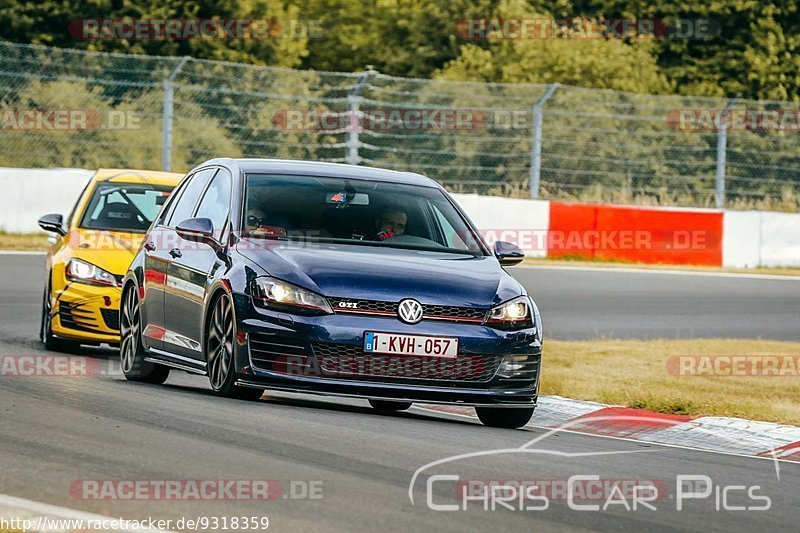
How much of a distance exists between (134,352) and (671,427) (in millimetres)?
3608

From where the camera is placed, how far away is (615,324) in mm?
17906

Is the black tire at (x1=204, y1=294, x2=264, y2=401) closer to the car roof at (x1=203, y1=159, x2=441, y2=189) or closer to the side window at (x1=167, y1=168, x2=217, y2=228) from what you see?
the car roof at (x1=203, y1=159, x2=441, y2=189)

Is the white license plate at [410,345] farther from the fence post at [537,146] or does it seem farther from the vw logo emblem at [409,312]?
the fence post at [537,146]

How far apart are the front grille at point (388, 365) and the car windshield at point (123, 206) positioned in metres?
5.09

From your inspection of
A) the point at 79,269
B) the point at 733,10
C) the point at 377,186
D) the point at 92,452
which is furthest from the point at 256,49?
the point at 92,452

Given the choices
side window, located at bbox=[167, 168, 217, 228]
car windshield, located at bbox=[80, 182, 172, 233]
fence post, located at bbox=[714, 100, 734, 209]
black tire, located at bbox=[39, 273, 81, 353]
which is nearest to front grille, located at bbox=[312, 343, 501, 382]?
side window, located at bbox=[167, 168, 217, 228]

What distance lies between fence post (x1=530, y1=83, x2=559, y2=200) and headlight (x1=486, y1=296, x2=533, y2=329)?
18427mm

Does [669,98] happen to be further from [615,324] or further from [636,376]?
[636,376]

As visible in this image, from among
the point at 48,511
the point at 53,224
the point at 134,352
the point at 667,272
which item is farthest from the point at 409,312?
the point at 667,272

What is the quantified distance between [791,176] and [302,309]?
2171 cm

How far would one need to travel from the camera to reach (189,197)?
11.1 metres

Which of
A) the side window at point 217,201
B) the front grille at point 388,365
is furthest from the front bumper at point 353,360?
the side window at point 217,201

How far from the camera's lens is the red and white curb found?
31.2 feet

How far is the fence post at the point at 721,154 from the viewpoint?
27953 millimetres
